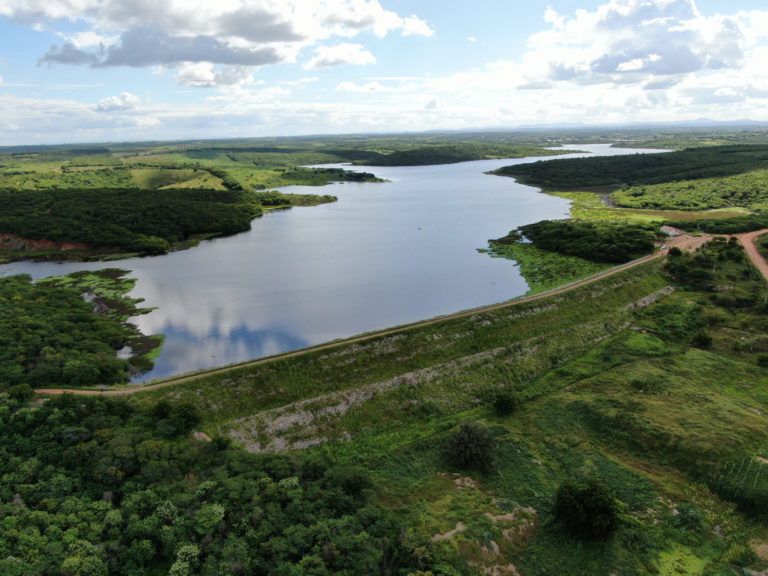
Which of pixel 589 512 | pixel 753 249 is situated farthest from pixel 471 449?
pixel 753 249

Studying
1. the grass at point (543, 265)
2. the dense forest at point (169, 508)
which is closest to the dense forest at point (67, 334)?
the dense forest at point (169, 508)

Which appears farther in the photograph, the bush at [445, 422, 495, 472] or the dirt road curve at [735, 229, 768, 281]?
the dirt road curve at [735, 229, 768, 281]

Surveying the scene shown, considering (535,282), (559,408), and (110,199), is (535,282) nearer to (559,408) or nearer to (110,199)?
(559,408)

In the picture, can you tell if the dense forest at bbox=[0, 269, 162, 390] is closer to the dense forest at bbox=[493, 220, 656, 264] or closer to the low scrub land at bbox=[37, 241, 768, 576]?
the low scrub land at bbox=[37, 241, 768, 576]

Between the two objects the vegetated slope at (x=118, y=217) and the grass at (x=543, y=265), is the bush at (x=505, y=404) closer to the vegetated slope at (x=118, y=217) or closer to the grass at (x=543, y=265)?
the grass at (x=543, y=265)

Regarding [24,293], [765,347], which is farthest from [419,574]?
[24,293]

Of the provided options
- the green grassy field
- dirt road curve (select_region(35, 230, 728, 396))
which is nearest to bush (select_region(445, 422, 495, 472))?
the green grassy field
